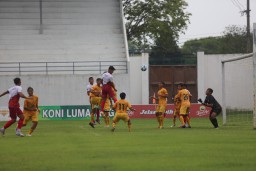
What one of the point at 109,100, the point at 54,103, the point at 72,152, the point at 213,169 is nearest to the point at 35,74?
the point at 54,103

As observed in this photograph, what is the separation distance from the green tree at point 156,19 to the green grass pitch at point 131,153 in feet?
175

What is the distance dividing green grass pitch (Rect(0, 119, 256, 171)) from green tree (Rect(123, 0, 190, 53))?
175 ft

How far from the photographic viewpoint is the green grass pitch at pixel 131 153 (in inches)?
571

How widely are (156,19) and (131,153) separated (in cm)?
5975

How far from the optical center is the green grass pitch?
1451cm

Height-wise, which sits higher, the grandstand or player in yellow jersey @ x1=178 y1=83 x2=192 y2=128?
the grandstand

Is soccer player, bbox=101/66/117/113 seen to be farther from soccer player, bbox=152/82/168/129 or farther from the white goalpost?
the white goalpost

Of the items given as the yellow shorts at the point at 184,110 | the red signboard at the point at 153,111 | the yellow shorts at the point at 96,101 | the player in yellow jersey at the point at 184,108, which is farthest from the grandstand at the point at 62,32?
the yellow shorts at the point at 184,110

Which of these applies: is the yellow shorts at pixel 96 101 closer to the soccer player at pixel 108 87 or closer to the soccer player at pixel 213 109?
the soccer player at pixel 108 87

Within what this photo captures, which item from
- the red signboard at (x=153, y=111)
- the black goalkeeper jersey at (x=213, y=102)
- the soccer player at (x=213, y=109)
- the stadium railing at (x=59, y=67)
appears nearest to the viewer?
the soccer player at (x=213, y=109)

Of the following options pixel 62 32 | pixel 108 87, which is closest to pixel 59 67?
pixel 62 32

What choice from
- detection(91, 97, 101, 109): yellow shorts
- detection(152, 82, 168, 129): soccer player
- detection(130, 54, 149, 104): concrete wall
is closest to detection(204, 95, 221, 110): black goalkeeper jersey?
detection(152, 82, 168, 129): soccer player

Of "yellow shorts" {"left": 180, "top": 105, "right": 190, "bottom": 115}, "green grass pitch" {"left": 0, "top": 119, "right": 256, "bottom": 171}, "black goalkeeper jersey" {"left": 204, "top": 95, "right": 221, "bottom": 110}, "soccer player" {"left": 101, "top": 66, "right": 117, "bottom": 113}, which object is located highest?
"soccer player" {"left": 101, "top": 66, "right": 117, "bottom": 113}

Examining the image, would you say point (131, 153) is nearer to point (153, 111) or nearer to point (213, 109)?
point (213, 109)
